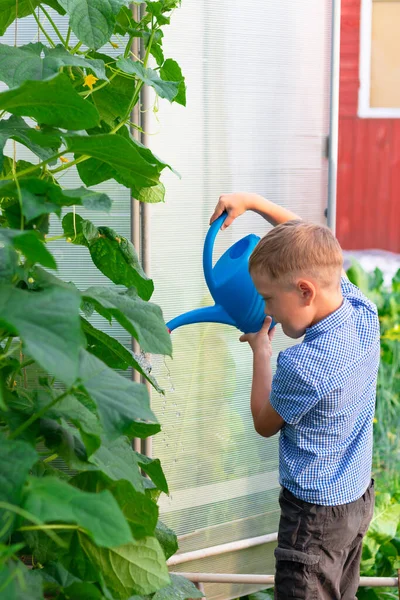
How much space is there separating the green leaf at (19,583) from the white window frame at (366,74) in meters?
3.75

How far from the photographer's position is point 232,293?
5.12ft

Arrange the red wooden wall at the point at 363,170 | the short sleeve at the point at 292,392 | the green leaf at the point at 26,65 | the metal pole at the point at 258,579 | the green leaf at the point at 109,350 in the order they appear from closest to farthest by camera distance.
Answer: the green leaf at the point at 26,65 → the green leaf at the point at 109,350 → the short sleeve at the point at 292,392 → the metal pole at the point at 258,579 → the red wooden wall at the point at 363,170

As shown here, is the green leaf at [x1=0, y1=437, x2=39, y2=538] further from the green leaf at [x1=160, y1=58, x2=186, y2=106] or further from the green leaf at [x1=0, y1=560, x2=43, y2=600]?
the green leaf at [x1=160, y1=58, x2=186, y2=106]

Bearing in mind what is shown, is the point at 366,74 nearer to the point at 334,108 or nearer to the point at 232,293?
the point at 334,108

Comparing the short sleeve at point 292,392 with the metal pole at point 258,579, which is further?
the metal pole at point 258,579

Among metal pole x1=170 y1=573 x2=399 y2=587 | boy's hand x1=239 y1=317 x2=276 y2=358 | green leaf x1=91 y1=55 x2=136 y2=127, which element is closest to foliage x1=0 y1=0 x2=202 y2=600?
green leaf x1=91 y1=55 x2=136 y2=127

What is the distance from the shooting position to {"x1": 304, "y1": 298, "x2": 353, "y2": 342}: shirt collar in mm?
1457

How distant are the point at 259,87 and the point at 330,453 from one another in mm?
900

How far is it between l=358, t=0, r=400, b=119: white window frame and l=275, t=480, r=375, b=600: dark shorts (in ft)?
9.76

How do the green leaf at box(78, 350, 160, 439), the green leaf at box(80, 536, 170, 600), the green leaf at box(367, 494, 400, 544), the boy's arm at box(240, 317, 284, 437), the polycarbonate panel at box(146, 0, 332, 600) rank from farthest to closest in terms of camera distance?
the green leaf at box(367, 494, 400, 544) → the polycarbonate panel at box(146, 0, 332, 600) → the boy's arm at box(240, 317, 284, 437) → the green leaf at box(80, 536, 170, 600) → the green leaf at box(78, 350, 160, 439)

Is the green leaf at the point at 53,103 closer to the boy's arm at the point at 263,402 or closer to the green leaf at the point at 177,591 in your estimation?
the green leaf at the point at 177,591

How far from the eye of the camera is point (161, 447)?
1920 mm

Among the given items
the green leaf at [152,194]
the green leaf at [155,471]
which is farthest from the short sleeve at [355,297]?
the green leaf at [155,471]

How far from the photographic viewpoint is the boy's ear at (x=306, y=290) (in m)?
1.44
